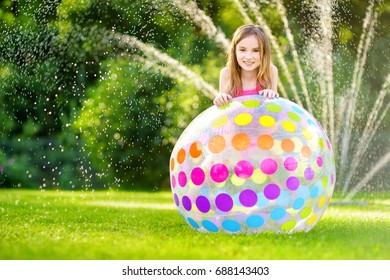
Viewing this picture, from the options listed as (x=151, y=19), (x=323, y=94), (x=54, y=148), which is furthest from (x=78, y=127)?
(x=323, y=94)

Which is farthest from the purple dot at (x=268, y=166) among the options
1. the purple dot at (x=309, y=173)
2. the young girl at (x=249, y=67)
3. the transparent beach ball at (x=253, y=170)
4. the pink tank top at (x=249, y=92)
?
the pink tank top at (x=249, y=92)

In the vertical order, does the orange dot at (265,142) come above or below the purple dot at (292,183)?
above

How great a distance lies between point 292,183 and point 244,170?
35 cm

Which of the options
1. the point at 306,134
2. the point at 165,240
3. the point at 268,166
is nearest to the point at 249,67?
the point at 306,134

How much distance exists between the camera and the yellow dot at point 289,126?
462cm

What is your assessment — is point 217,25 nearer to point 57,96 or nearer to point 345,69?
point 345,69

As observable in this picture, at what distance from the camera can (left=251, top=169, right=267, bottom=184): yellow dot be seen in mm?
4465


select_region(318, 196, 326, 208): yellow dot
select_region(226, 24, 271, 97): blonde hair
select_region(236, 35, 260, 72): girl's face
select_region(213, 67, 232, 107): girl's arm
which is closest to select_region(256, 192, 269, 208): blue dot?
select_region(318, 196, 326, 208): yellow dot

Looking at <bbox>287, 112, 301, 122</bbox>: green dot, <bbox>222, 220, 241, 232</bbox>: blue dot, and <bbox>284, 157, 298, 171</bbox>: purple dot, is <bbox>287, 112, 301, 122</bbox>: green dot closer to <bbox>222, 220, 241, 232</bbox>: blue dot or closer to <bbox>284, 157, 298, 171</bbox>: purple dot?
<bbox>284, 157, 298, 171</bbox>: purple dot

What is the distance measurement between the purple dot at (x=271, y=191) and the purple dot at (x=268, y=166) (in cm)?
10

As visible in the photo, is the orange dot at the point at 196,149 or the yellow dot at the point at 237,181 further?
the orange dot at the point at 196,149

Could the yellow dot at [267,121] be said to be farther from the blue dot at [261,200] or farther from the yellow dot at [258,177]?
the blue dot at [261,200]

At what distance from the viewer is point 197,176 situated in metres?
4.60

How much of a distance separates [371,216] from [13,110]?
33.3 ft
